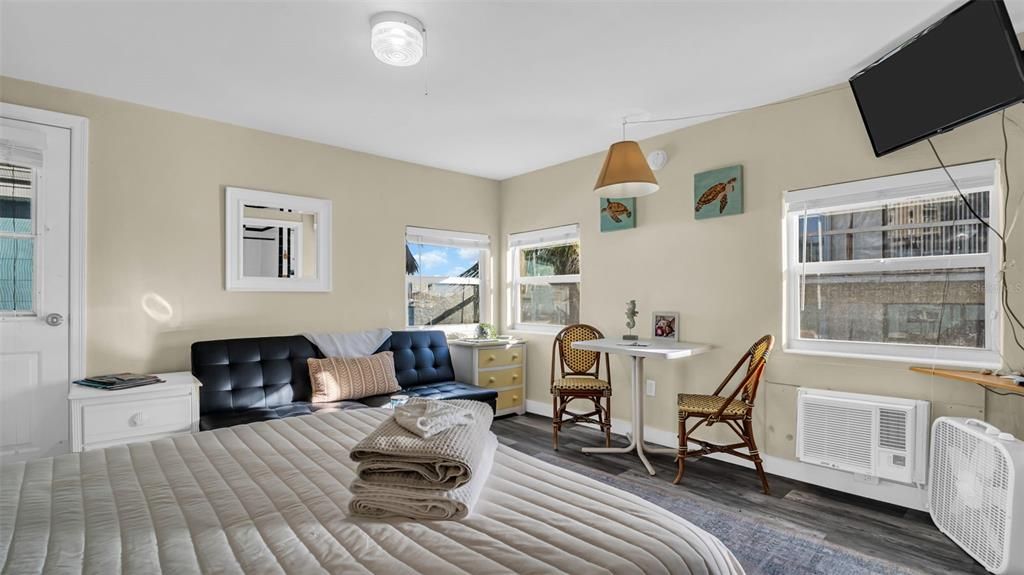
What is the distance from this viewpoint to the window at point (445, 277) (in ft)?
15.5

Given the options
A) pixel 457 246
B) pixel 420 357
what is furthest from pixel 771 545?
pixel 457 246

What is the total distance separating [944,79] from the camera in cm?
226

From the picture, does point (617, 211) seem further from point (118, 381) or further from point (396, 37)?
point (118, 381)

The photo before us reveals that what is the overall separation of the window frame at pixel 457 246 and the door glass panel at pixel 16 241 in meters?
2.51

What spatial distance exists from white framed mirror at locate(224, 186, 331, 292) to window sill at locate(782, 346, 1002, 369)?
3.60m

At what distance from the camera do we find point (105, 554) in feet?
3.33

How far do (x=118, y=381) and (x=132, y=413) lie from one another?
0.74ft

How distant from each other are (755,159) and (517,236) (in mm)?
2449

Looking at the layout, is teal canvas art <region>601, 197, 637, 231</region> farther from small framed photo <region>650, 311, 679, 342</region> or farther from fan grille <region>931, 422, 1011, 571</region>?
fan grille <region>931, 422, 1011, 571</region>

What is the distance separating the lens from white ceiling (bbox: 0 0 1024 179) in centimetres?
223

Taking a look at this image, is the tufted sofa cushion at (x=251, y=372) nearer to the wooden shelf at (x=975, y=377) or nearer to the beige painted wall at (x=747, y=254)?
the beige painted wall at (x=747, y=254)

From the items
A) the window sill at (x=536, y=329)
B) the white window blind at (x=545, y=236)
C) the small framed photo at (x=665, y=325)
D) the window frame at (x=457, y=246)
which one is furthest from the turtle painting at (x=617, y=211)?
the window frame at (x=457, y=246)

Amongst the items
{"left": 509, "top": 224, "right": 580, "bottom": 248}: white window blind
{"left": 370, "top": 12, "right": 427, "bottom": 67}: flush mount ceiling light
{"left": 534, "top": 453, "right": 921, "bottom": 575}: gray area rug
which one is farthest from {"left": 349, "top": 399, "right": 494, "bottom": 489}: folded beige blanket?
{"left": 509, "top": 224, "right": 580, "bottom": 248}: white window blind

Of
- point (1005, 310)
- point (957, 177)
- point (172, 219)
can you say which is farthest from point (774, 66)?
point (172, 219)
